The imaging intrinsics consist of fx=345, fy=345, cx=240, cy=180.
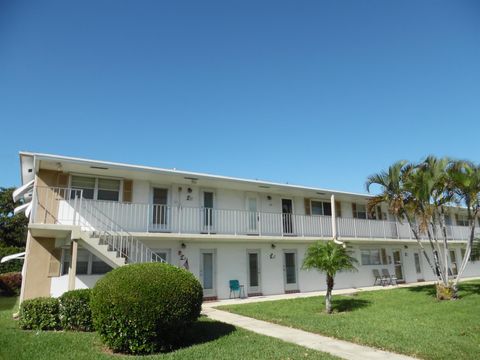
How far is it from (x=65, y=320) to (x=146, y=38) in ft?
30.7

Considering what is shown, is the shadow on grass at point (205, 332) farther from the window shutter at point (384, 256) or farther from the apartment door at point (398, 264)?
the apartment door at point (398, 264)

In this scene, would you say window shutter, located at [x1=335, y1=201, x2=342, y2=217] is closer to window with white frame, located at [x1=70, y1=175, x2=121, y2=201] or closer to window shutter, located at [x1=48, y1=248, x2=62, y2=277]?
window with white frame, located at [x1=70, y1=175, x2=121, y2=201]

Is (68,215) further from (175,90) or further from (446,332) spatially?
(446,332)

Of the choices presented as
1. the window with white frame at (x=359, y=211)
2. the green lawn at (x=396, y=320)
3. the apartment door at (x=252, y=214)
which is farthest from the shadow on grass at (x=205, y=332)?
the window with white frame at (x=359, y=211)

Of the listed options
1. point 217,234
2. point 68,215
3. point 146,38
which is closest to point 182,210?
point 217,234

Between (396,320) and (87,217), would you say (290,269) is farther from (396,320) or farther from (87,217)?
(87,217)

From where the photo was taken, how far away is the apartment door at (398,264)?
74.6ft

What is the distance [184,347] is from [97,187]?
923 centimetres

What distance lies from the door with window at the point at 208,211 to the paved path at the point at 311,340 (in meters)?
5.42

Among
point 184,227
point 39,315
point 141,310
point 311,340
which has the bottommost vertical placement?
point 311,340

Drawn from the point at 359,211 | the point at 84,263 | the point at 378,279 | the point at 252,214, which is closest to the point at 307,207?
the point at 252,214

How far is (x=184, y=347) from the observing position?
7.02 meters

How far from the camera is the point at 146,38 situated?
12281mm

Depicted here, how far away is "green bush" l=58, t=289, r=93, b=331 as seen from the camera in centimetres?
870
